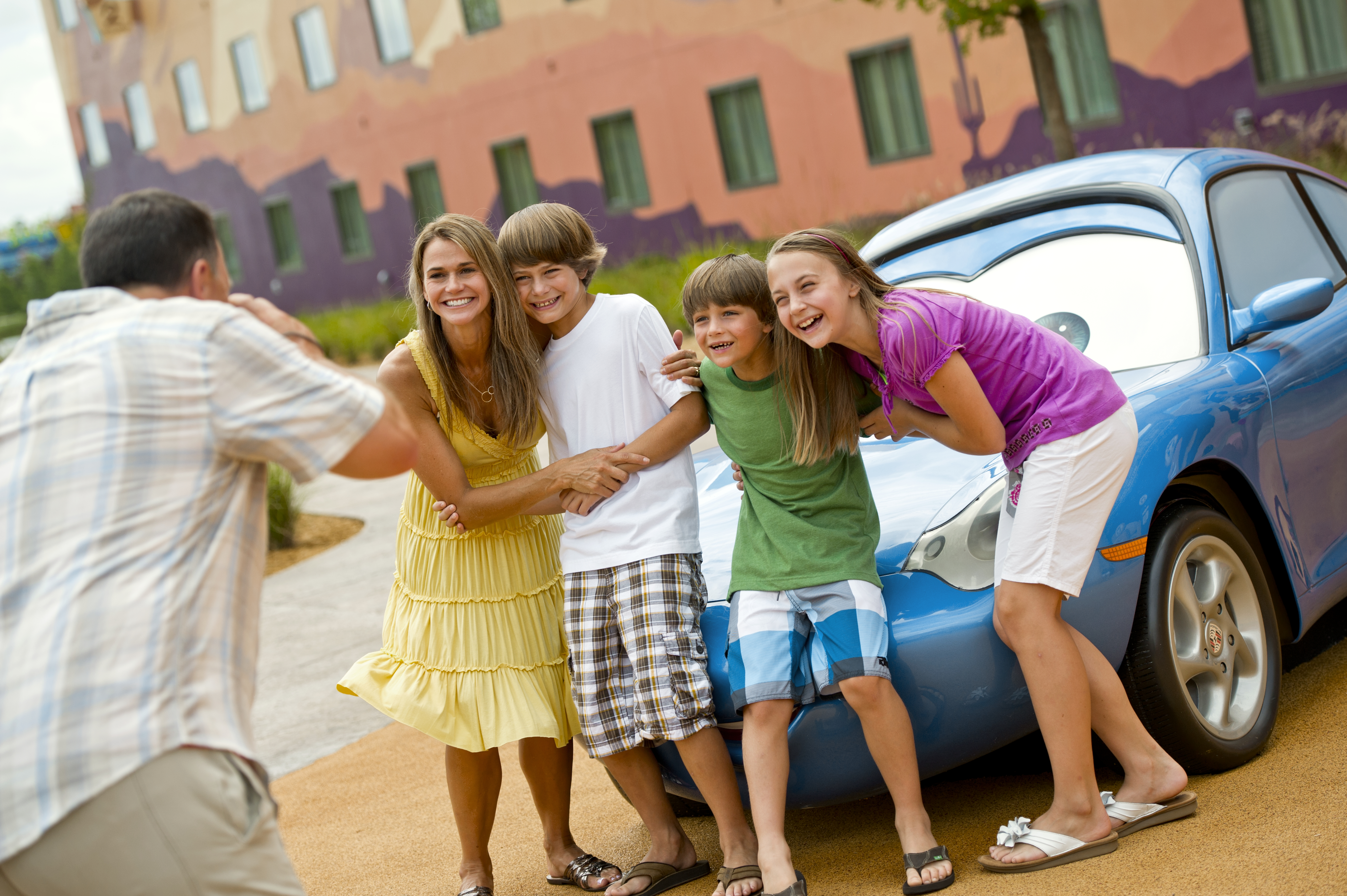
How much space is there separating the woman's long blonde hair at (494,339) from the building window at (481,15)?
18.9 meters

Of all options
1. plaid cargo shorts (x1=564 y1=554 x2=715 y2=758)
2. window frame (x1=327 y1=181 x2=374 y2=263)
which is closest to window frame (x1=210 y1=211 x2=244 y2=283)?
window frame (x1=327 y1=181 x2=374 y2=263)

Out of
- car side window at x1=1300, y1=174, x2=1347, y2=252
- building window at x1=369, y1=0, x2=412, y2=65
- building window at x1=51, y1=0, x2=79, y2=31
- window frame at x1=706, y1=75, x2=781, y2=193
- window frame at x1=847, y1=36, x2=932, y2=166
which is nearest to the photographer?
car side window at x1=1300, y1=174, x2=1347, y2=252

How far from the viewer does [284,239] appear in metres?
26.6

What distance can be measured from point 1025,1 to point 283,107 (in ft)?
60.9

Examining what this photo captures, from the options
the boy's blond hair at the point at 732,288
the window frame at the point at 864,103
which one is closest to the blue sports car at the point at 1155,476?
the boy's blond hair at the point at 732,288

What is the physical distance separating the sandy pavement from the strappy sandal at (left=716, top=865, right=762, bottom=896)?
0.15 m

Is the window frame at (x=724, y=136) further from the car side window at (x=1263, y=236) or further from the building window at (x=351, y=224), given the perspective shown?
the car side window at (x=1263, y=236)

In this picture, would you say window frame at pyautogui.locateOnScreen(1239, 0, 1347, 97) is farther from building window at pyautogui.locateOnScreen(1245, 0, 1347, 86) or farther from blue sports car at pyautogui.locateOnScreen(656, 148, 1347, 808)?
blue sports car at pyautogui.locateOnScreen(656, 148, 1347, 808)

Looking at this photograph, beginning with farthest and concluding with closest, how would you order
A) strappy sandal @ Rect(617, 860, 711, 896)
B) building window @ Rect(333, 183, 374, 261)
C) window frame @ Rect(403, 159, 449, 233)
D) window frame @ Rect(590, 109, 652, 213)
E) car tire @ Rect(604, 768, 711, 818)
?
building window @ Rect(333, 183, 374, 261) → window frame @ Rect(403, 159, 449, 233) → window frame @ Rect(590, 109, 652, 213) → car tire @ Rect(604, 768, 711, 818) → strappy sandal @ Rect(617, 860, 711, 896)

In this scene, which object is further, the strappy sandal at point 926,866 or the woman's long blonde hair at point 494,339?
the woman's long blonde hair at point 494,339

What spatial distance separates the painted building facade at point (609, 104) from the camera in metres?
14.6

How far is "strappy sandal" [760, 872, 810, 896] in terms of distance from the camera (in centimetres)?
290

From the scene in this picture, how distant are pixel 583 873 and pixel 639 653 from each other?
2.45 feet

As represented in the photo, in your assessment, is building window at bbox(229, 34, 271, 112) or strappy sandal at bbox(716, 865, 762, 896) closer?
strappy sandal at bbox(716, 865, 762, 896)
